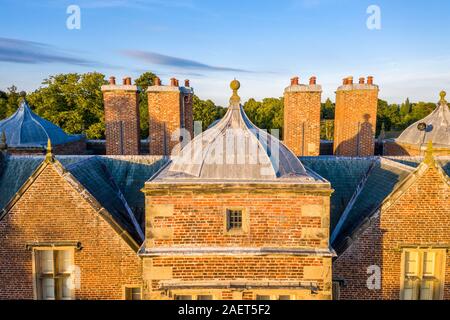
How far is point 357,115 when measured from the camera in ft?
53.8

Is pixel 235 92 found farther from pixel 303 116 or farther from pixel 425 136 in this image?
pixel 425 136

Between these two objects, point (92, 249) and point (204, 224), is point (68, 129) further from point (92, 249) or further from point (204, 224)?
point (204, 224)

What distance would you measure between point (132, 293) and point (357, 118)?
41.6 feet

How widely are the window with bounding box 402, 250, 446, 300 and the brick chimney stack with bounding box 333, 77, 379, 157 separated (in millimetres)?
7140

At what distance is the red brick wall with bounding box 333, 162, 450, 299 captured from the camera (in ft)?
33.8

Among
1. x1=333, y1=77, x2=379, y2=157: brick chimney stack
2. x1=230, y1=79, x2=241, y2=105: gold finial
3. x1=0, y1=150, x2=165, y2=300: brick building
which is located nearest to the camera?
x1=230, y1=79, x2=241, y2=105: gold finial

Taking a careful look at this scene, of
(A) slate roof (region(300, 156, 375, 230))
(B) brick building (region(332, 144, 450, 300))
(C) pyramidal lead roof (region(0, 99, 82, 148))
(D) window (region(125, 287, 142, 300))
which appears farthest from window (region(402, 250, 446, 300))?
(C) pyramidal lead roof (region(0, 99, 82, 148))

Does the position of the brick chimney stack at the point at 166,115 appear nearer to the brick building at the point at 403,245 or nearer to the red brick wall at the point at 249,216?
the red brick wall at the point at 249,216

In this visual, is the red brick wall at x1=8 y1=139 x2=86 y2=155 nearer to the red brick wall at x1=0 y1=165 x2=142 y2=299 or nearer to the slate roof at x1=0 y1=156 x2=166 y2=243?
the slate roof at x1=0 y1=156 x2=166 y2=243

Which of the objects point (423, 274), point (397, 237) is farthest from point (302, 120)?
point (423, 274)

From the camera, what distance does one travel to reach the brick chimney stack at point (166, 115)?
16125mm

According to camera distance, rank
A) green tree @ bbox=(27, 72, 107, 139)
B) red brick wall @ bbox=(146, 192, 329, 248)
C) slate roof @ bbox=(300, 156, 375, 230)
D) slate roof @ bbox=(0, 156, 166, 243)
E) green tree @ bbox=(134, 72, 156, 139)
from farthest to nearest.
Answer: green tree @ bbox=(134, 72, 156, 139) → green tree @ bbox=(27, 72, 107, 139) → slate roof @ bbox=(300, 156, 375, 230) → slate roof @ bbox=(0, 156, 166, 243) → red brick wall @ bbox=(146, 192, 329, 248)

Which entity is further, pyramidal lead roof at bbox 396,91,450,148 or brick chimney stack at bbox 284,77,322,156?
pyramidal lead roof at bbox 396,91,450,148

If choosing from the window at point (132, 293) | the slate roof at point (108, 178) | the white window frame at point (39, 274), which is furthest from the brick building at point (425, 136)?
the white window frame at point (39, 274)
